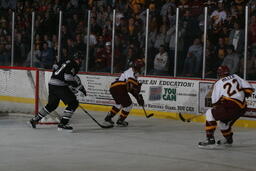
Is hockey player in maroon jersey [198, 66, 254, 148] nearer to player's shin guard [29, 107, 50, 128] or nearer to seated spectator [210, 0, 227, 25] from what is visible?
player's shin guard [29, 107, 50, 128]

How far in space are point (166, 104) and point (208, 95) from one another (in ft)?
3.39

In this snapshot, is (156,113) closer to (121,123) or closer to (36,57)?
(121,123)

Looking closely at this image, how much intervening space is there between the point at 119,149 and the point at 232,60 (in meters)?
3.91

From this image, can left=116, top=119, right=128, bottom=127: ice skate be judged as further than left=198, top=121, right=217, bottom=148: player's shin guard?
Yes

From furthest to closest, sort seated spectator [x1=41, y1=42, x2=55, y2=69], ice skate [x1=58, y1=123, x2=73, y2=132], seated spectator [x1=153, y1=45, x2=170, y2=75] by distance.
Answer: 1. seated spectator [x1=41, y1=42, x2=55, y2=69]
2. seated spectator [x1=153, y1=45, x2=170, y2=75]
3. ice skate [x1=58, y1=123, x2=73, y2=132]

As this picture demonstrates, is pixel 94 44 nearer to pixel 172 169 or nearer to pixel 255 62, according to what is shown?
pixel 255 62

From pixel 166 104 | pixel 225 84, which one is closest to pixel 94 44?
pixel 166 104

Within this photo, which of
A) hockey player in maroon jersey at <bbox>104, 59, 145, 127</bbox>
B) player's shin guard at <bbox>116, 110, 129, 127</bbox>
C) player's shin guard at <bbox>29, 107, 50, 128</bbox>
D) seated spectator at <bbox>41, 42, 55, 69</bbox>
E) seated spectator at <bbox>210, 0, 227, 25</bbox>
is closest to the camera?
player's shin guard at <bbox>29, 107, 50, 128</bbox>

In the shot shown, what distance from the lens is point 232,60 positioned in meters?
10.8

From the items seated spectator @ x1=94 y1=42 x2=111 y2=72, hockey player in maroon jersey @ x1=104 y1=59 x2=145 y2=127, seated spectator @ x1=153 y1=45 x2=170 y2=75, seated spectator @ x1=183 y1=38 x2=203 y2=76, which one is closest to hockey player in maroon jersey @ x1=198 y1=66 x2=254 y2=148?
hockey player in maroon jersey @ x1=104 y1=59 x2=145 y2=127

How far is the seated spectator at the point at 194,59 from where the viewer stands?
11.4 m

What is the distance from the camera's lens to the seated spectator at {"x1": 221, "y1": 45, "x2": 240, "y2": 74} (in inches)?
423

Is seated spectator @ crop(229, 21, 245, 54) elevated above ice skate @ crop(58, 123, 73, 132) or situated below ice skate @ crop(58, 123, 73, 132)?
above

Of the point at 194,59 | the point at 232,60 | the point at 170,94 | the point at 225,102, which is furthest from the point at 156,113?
the point at 225,102
